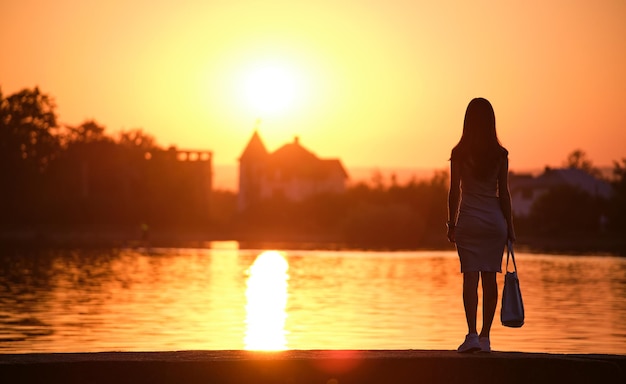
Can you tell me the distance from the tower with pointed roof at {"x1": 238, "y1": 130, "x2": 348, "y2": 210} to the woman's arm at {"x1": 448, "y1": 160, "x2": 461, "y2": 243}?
429ft

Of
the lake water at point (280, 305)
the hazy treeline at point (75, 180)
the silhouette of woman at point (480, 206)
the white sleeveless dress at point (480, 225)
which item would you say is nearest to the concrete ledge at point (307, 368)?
the silhouette of woman at point (480, 206)

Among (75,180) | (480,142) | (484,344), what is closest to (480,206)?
(480,142)

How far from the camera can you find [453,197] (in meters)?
12.3

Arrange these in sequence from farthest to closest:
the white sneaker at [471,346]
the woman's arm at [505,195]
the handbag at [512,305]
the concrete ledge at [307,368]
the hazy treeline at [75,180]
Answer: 1. the hazy treeline at [75,180]
2. the woman's arm at [505,195]
3. the handbag at [512,305]
4. the white sneaker at [471,346]
5. the concrete ledge at [307,368]

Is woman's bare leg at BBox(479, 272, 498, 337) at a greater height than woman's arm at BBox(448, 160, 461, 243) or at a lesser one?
lesser

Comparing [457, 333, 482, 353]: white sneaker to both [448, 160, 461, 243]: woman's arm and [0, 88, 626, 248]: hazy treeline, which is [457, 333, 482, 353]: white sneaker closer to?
[448, 160, 461, 243]: woman's arm

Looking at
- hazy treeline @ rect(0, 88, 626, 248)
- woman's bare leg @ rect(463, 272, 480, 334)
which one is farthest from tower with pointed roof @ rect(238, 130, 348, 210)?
woman's bare leg @ rect(463, 272, 480, 334)

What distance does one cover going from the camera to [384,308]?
115ft

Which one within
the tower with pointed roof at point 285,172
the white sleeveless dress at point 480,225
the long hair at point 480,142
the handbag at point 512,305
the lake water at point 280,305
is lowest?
the lake water at point 280,305

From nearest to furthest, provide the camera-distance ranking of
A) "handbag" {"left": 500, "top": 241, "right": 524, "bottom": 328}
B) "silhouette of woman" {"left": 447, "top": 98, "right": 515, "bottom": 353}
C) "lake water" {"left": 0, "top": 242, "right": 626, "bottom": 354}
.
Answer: "handbag" {"left": 500, "top": 241, "right": 524, "bottom": 328} → "silhouette of woman" {"left": 447, "top": 98, "right": 515, "bottom": 353} → "lake water" {"left": 0, "top": 242, "right": 626, "bottom": 354}

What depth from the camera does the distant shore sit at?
88750 millimetres

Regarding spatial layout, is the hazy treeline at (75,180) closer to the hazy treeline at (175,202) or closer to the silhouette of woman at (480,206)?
the hazy treeline at (175,202)

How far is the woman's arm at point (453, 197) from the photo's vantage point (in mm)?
12188

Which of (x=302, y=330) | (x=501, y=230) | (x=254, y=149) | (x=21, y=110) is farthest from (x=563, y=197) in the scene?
(x=501, y=230)
